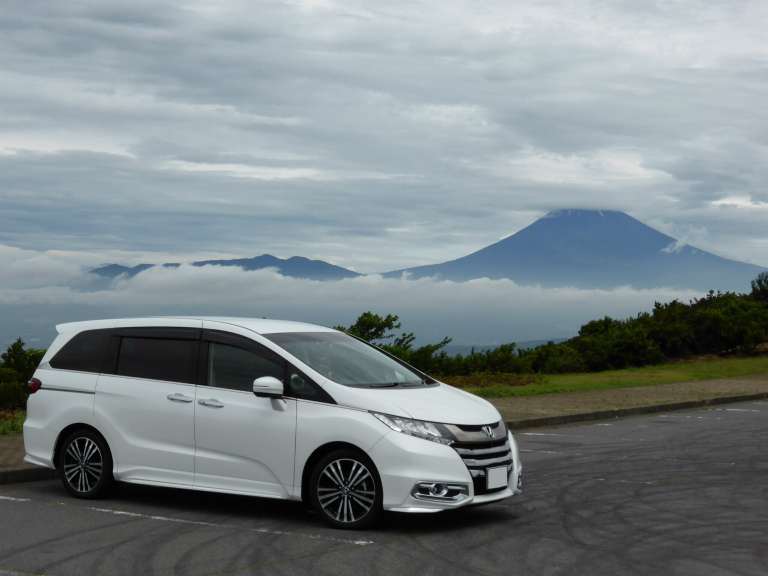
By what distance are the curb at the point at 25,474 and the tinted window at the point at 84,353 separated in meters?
1.28

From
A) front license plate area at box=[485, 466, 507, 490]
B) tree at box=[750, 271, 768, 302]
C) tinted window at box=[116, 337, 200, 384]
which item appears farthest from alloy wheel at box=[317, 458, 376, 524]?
tree at box=[750, 271, 768, 302]

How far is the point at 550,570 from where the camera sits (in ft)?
19.5

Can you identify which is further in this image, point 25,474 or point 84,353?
point 25,474

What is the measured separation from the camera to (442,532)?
710 centimetres

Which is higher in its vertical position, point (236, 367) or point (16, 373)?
point (236, 367)

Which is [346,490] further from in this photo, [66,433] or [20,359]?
[20,359]

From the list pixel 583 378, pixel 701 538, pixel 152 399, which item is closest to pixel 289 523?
pixel 152 399

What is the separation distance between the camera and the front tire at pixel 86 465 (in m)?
8.41

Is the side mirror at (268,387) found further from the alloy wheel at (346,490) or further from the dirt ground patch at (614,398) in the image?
the dirt ground patch at (614,398)

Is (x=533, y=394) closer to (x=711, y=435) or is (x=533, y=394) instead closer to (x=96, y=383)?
A: (x=711, y=435)

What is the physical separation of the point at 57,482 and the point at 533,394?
12.3 metres

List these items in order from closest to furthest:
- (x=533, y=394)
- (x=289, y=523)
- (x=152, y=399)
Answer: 1. (x=289, y=523)
2. (x=152, y=399)
3. (x=533, y=394)

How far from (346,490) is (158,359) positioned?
2.37 m

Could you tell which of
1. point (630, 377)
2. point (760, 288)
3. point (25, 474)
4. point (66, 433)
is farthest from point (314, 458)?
point (760, 288)
